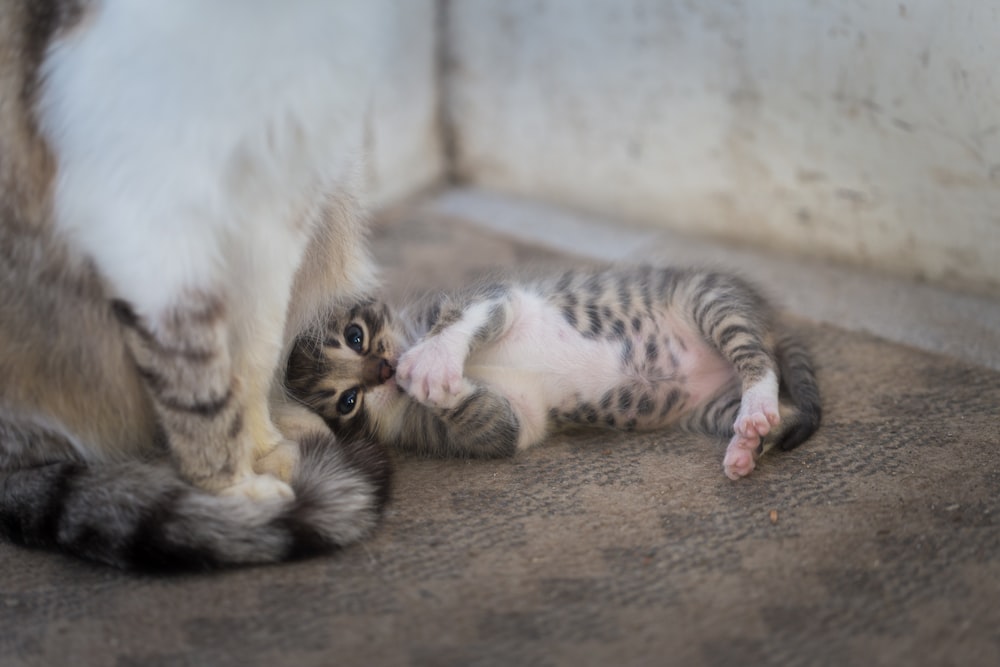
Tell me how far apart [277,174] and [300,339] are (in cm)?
68

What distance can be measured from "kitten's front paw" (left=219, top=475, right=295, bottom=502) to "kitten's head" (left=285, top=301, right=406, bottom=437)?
439mm

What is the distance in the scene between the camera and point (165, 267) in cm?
170

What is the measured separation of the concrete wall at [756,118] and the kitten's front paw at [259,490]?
186 cm

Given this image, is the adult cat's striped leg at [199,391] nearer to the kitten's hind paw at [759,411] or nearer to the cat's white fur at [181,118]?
the cat's white fur at [181,118]

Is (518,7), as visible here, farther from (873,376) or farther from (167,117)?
(167,117)

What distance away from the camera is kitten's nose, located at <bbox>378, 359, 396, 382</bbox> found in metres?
2.43

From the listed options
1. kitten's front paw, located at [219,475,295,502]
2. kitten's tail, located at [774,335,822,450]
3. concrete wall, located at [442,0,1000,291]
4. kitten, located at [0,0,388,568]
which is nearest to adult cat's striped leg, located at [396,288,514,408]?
kitten, located at [0,0,388,568]

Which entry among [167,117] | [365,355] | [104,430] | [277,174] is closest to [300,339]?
[365,355]

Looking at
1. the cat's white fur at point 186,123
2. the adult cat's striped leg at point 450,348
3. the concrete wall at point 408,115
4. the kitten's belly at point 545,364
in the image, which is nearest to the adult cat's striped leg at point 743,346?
the kitten's belly at point 545,364

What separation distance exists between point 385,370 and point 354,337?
4.3 inches

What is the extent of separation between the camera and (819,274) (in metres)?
3.02

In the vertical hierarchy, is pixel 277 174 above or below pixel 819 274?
above

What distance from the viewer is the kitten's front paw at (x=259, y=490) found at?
1.91 metres

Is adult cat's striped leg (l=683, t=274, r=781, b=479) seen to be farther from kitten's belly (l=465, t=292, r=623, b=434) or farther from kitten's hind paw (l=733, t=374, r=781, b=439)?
kitten's belly (l=465, t=292, r=623, b=434)
